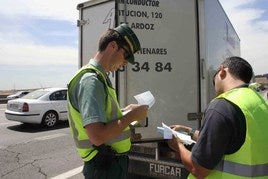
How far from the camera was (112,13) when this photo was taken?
5.18m

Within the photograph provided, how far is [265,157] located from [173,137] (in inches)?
31.4

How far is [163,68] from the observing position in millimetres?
5156

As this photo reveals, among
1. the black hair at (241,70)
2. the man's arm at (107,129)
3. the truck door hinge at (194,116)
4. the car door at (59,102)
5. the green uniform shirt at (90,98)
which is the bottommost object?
the car door at (59,102)

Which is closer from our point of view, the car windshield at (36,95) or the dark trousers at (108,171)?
the dark trousers at (108,171)

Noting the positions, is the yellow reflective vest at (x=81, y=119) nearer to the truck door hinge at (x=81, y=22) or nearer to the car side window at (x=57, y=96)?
the truck door hinge at (x=81, y=22)

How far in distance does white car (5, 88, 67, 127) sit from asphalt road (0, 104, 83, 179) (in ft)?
1.47

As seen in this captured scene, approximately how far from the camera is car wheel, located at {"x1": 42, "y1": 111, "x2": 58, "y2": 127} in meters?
13.7

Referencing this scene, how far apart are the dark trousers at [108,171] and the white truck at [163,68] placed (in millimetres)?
2373

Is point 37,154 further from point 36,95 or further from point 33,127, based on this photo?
point 36,95

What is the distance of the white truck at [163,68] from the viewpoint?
5117 millimetres

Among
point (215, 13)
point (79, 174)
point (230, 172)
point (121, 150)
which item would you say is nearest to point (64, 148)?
point (79, 174)

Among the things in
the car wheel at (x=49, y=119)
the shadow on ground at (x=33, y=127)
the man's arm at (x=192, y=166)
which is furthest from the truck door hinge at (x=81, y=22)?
the car wheel at (x=49, y=119)

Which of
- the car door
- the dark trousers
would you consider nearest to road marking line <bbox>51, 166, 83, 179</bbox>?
the dark trousers

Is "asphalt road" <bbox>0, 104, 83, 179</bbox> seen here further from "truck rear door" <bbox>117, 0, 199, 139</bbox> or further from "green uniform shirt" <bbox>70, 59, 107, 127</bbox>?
"green uniform shirt" <bbox>70, 59, 107, 127</bbox>
